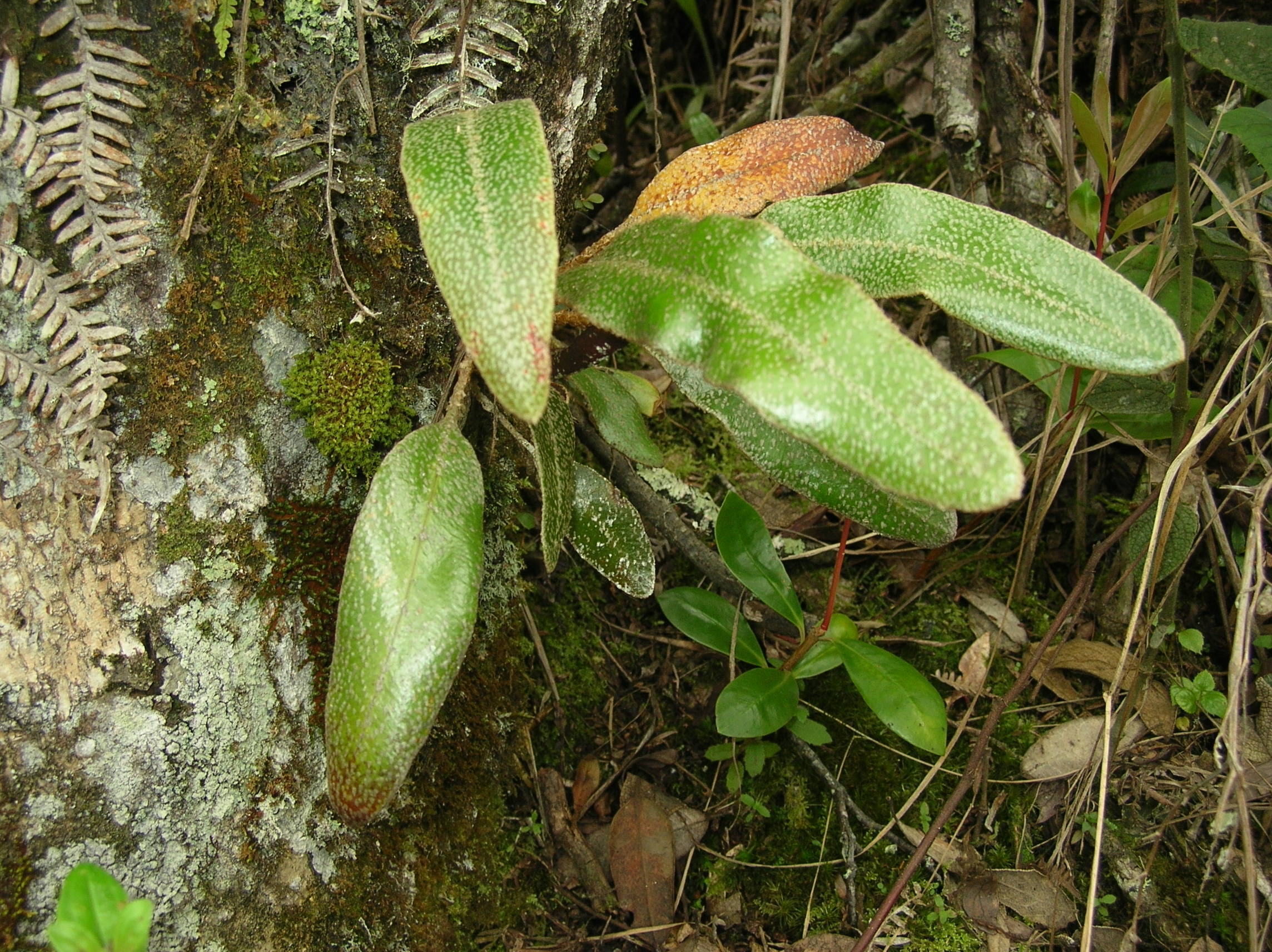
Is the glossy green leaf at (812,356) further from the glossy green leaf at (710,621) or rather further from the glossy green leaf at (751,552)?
the glossy green leaf at (710,621)

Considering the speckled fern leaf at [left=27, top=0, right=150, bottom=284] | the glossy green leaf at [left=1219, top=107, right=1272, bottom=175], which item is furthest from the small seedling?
the speckled fern leaf at [left=27, top=0, right=150, bottom=284]

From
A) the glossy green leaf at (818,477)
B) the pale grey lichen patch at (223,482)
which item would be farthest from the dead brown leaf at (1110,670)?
the pale grey lichen patch at (223,482)

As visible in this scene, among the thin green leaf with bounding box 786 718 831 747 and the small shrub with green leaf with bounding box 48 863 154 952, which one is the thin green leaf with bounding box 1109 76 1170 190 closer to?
the thin green leaf with bounding box 786 718 831 747

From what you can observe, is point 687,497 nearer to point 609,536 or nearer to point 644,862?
point 609,536

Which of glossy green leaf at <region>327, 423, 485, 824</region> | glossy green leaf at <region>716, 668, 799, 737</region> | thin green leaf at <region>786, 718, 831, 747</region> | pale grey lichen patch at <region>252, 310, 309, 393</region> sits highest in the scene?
pale grey lichen patch at <region>252, 310, 309, 393</region>

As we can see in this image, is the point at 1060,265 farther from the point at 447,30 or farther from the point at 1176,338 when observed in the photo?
the point at 447,30

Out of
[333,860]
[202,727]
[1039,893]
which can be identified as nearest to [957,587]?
[1039,893]
